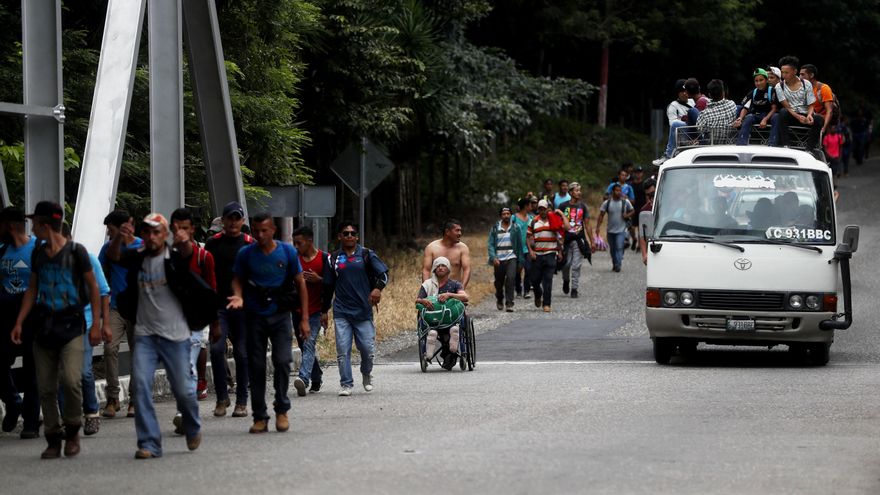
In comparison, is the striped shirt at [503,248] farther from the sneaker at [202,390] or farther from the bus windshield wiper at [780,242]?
the sneaker at [202,390]

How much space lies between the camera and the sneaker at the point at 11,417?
11508 millimetres

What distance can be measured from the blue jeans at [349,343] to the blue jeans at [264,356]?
93.8 inches

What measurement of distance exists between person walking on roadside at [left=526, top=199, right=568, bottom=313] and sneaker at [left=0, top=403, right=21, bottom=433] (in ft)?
41.4

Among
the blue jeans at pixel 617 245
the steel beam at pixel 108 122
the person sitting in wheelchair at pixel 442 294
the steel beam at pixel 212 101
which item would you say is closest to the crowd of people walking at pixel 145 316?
the steel beam at pixel 108 122

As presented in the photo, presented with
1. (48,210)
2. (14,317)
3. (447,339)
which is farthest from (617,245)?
(48,210)

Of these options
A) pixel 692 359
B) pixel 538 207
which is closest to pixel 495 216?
pixel 538 207

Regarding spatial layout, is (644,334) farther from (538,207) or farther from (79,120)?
(79,120)

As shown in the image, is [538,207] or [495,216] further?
[495,216]

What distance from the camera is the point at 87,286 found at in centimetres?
1009

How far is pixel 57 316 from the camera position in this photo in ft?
33.0

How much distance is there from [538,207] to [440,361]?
6590mm

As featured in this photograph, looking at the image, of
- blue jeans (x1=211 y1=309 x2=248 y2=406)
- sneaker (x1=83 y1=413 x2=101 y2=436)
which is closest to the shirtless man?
blue jeans (x1=211 y1=309 x2=248 y2=406)

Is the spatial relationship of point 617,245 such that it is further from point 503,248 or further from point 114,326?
point 114,326

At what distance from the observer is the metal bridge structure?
13.6 m
